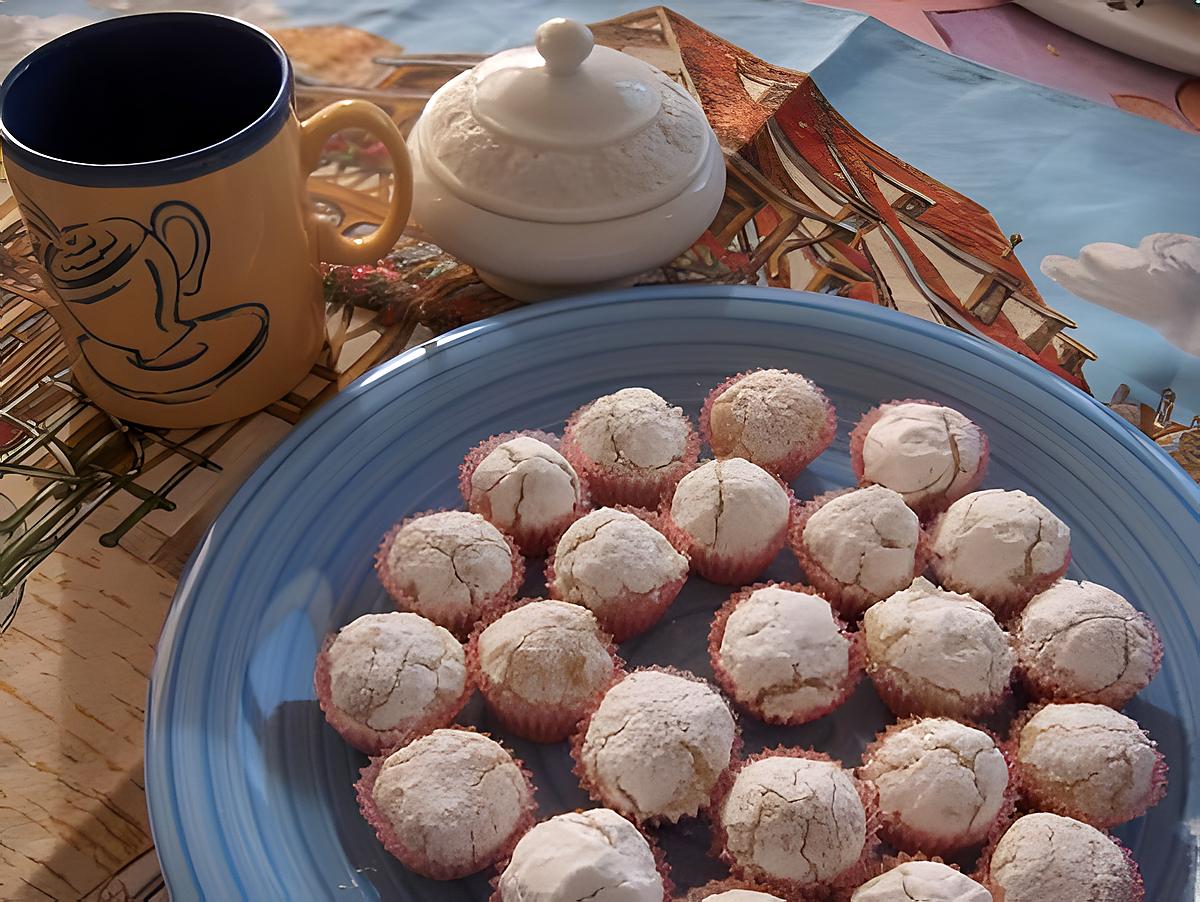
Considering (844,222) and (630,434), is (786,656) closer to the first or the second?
(630,434)

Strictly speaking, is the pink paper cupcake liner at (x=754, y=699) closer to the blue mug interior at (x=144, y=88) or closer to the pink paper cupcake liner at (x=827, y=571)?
the pink paper cupcake liner at (x=827, y=571)

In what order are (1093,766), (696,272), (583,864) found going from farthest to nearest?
(696,272)
(1093,766)
(583,864)

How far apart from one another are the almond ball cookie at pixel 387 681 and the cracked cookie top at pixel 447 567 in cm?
5

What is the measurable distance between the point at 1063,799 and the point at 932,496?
341 mm

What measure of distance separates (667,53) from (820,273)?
588 mm

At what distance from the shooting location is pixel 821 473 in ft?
4.06

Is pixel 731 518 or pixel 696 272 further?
pixel 696 272

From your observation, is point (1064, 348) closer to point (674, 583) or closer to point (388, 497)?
point (674, 583)

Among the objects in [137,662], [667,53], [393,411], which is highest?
[667,53]

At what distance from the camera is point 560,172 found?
1.29 metres

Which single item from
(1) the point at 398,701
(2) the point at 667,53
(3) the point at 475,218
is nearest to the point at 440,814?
(1) the point at 398,701

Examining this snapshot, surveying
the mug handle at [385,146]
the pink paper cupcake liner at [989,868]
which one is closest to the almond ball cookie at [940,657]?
the pink paper cupcake liner at [989,868]

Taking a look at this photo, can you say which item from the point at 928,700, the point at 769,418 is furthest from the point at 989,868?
the point at 769,418

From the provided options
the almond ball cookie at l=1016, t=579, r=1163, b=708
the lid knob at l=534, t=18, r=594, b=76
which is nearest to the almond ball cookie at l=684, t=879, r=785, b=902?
the almond ball cookie at l=1016, t=579, r=1163, b=708
